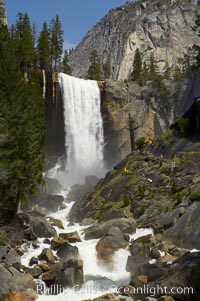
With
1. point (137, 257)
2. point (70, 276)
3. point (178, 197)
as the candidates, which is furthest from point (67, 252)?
point (178, 197)

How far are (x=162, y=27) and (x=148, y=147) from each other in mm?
102668

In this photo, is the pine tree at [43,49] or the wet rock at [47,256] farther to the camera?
the pine tree at [43,49]

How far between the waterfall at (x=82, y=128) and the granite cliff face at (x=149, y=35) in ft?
224

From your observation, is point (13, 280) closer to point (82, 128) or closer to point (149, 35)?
point (82, 128)

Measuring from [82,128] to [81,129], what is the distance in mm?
267

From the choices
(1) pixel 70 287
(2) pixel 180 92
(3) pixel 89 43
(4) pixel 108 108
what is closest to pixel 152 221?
(1) pixel 70 287

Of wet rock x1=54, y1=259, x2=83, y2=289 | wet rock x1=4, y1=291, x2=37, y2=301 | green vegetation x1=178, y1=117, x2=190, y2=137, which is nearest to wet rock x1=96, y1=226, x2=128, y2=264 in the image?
wet rock x1=54, y1=259, x2=83, y2=289

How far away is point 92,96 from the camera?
6244 centimetres

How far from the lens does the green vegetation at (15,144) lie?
2478 centimetres

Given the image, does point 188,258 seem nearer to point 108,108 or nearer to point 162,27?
point 108,108

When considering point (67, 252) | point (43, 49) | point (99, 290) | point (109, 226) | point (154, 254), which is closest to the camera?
point (99, 290)

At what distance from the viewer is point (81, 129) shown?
6197 cm

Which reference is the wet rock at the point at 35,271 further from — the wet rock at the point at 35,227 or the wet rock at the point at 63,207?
the wet rock at the point at 63,207

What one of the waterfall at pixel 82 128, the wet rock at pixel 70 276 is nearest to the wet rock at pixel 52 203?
the waterfall at pixel 82 128
